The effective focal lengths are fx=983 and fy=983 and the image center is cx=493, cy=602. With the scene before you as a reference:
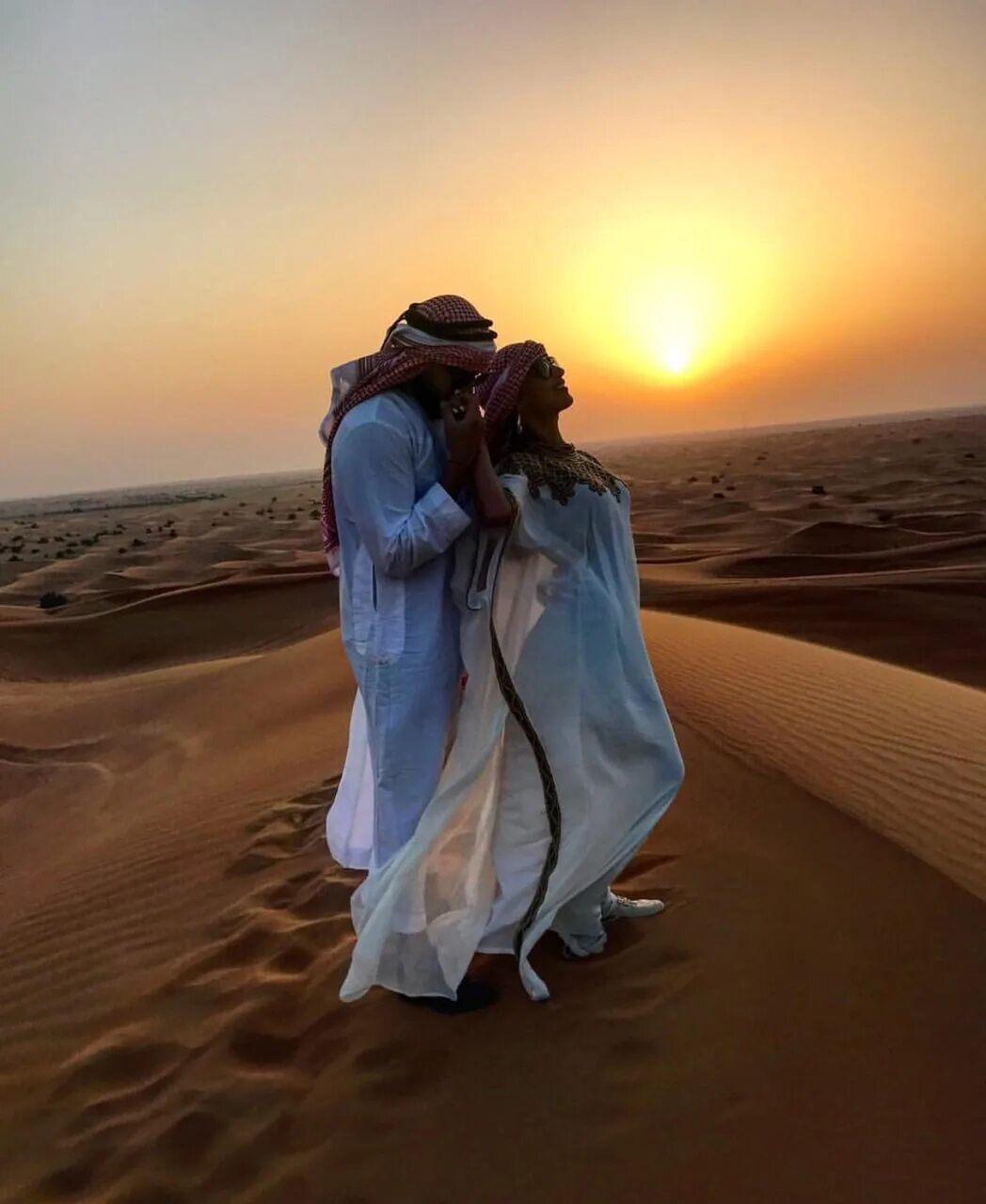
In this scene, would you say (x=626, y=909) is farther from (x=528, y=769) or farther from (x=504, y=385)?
(x=504, y=385)

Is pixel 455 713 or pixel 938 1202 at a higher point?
pixel 455 713

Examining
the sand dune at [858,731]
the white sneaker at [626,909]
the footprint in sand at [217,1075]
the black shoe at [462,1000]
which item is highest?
the sand dune at [858,731]

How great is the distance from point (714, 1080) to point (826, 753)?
2743 mm

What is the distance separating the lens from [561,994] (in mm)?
3176

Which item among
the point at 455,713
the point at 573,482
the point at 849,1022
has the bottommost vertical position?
the point at 849,1022

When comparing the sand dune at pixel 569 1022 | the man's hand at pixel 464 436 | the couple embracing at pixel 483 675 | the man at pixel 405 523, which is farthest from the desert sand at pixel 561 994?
the man's hand at pixel 464 436

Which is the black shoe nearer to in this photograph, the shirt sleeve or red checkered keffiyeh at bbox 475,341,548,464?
the shirt sleeve

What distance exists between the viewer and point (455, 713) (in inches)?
129

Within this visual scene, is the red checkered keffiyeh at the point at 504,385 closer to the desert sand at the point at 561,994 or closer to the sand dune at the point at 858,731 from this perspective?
the desert sand at the point at 561,994

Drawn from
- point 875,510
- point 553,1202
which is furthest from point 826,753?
point 875,510

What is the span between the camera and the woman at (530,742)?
9.99 ft


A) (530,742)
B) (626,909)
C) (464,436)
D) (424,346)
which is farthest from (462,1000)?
(424,346)

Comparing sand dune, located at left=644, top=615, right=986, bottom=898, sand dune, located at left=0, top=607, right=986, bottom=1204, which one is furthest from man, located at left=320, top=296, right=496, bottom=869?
sand dune, located at left=644, top=615, right=986, bottom=898

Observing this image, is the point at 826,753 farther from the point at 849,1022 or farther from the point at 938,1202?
the point at 938,1202
